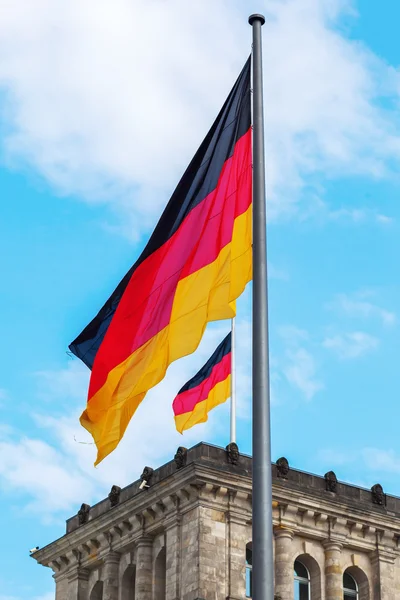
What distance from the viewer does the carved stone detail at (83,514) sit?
58.5m

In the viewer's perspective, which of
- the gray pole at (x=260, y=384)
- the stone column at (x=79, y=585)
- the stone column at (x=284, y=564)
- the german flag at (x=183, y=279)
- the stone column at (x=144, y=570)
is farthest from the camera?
the stone column at (x=79, y=585)

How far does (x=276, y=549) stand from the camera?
176 feet

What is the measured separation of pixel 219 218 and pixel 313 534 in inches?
1252

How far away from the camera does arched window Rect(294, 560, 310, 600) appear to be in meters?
54.1

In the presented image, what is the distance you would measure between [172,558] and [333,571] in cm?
719

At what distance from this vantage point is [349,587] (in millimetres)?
55562

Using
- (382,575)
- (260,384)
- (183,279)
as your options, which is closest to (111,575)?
(382,575)

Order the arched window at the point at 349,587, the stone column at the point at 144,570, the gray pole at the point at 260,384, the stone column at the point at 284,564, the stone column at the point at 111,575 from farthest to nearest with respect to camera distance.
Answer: the stone column at the point at 111,575 → the arched window at the point at 349,587 → the stone column at the point at 144,570 → the stone column at the point at 284,564 → the gray pole at the point at 260,384

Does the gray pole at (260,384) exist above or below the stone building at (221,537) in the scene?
below

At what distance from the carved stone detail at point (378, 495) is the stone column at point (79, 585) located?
13260 mm

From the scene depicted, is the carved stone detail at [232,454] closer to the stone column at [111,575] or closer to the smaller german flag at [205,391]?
the smaller german flag at [205,391]

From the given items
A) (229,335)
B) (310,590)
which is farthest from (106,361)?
(310,590)

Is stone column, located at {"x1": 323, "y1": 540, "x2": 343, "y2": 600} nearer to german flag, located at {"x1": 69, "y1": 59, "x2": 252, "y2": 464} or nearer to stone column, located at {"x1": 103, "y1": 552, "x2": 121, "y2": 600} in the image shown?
stone column, located at {"x1": 103, "y1": 552, "x2": 121, "y2": 600}

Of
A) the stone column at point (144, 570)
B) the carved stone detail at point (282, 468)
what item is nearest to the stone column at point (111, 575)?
the stone column at point (144, 570)
